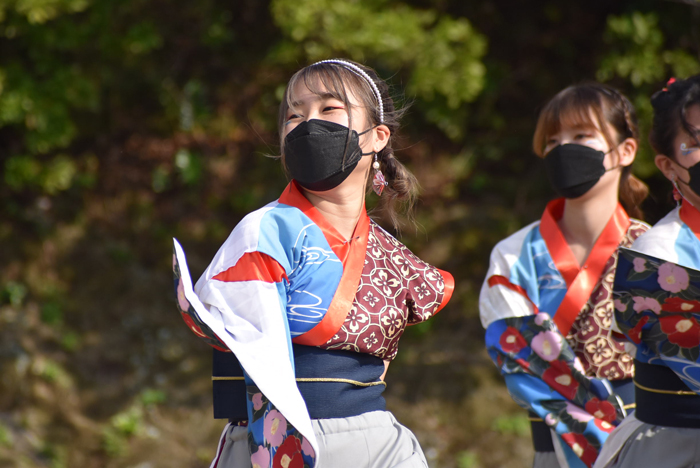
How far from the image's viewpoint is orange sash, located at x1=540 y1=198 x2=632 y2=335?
255cm

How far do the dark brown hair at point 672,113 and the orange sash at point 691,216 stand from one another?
17 centimetres

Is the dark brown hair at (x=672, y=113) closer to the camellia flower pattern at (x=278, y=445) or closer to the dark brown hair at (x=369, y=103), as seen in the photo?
the dark brown hair at (x=369, y=103)

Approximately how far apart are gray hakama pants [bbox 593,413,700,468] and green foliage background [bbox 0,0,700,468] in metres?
2.68

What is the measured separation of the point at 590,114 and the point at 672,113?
0.52 meters

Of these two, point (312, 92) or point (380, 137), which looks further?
point (380, 137)

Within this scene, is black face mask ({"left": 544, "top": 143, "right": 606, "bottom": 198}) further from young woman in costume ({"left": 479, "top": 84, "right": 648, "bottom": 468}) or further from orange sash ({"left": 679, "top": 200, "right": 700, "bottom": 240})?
orange sash ({"left": 679, "top": 200, "right": 700, "bottom": 240})

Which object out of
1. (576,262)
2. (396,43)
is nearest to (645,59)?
(396,43)

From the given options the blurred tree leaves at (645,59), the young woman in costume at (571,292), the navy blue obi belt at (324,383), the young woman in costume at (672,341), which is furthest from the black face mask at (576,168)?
the blurred tree leaves at (645,59)

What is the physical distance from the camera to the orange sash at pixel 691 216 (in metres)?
1.96

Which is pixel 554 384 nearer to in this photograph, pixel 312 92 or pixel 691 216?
pixel 691 216

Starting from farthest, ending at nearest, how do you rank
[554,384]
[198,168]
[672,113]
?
[198,168] < [554,384] < [672,113]

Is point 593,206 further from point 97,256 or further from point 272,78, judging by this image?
point 97,256

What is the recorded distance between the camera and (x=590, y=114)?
8.66 ft

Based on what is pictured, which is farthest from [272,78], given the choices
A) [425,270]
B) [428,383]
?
[425,270]
